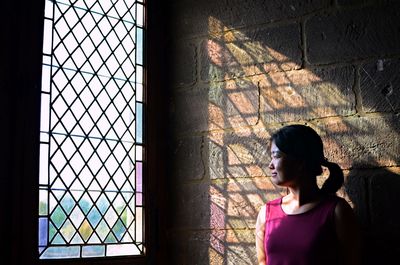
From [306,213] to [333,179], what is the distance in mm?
251

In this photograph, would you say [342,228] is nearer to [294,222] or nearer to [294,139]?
[294,222]

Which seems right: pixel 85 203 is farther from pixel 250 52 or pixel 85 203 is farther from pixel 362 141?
pixel 362 141

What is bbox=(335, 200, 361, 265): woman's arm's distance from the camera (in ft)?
9.78

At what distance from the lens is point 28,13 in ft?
11.1

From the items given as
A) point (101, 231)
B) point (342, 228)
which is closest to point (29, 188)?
point (101, 231)

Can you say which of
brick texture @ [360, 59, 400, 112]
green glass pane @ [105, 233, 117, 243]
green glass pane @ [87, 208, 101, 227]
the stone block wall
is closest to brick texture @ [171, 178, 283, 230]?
the stone block wall

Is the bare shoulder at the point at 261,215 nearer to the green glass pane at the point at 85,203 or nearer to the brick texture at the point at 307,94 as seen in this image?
the brick texture at the point at 307,94

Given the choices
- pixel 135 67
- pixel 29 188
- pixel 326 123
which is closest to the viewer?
pixel 29 188

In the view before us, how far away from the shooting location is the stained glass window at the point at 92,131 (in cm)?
344

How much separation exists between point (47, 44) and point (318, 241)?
1901 mm

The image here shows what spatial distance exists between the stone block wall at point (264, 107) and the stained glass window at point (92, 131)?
12.7 inches

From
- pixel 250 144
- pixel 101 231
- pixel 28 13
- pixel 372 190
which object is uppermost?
pixel 28 13

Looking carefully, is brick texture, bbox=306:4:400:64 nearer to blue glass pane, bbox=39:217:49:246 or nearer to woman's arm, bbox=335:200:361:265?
woman's arm, bbox=335:200:361:265

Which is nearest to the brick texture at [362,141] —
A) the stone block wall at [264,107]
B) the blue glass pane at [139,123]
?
the stone block wall at [264,107]
